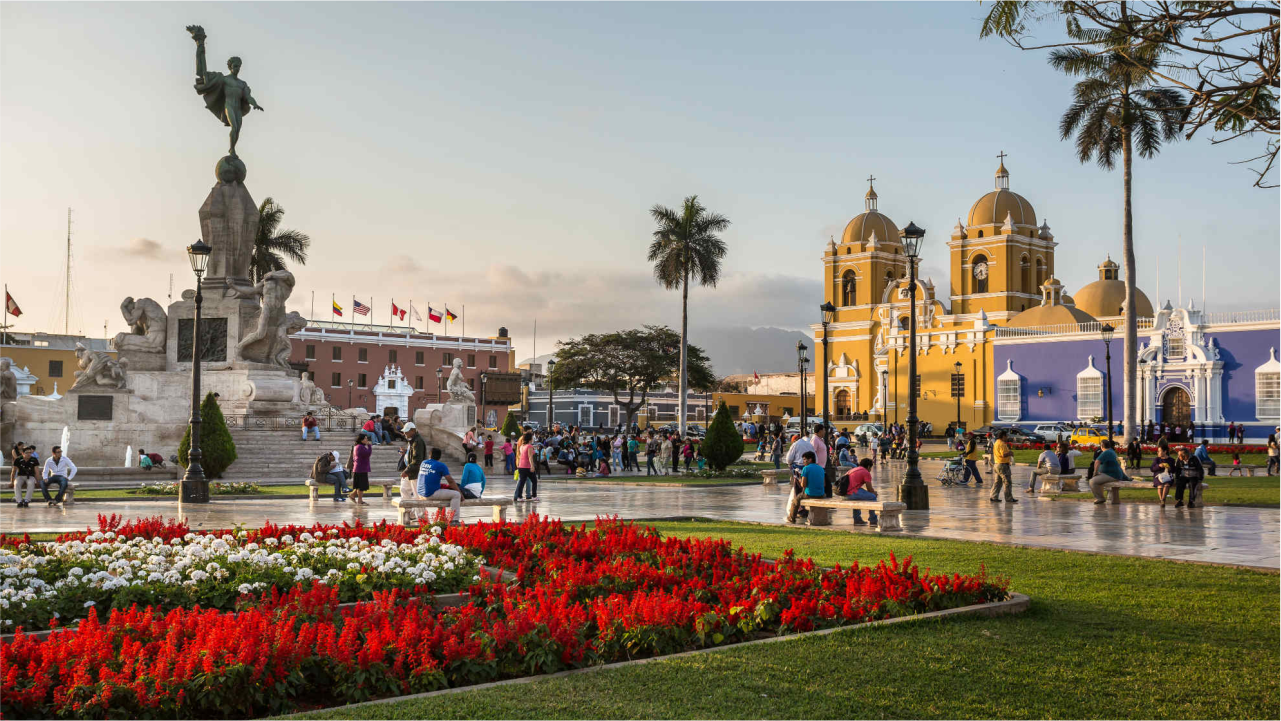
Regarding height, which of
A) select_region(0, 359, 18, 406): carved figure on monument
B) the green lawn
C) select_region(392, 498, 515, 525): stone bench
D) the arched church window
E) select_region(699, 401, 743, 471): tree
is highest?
the arched church window

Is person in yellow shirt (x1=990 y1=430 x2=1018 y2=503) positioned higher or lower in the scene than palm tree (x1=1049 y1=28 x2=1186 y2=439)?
lower

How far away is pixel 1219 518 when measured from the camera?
46.5 ft

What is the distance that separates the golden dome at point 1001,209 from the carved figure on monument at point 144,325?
47714mm

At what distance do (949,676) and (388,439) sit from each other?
2385 cm

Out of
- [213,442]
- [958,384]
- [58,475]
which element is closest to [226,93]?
[213,442]

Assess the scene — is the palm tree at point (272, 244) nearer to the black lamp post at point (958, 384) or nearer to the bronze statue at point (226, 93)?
the bronze statue at point (226, 93)

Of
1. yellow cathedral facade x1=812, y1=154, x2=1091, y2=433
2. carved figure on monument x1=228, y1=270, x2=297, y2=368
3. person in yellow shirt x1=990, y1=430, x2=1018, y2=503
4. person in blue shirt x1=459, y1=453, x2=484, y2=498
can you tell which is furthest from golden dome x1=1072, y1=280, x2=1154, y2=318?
person in blue shirt x1=459, y1=453, x2=484, y2=498

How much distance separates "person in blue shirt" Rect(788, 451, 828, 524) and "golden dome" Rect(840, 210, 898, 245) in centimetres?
5282

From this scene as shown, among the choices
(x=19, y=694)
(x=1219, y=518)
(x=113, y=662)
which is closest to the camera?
(x=19, y=694)

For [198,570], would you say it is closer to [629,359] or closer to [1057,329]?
[1057,329]

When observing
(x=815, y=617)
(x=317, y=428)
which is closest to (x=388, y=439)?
(x=317, y=428)

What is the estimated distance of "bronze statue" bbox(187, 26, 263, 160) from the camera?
25781 millimetres

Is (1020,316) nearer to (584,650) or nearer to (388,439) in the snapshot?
(388,439)

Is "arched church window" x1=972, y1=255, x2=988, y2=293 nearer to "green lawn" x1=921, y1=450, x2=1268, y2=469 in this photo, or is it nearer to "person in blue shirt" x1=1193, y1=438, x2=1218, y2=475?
"green lawn" x1=921, y1=450, x2=1268, y2=469
